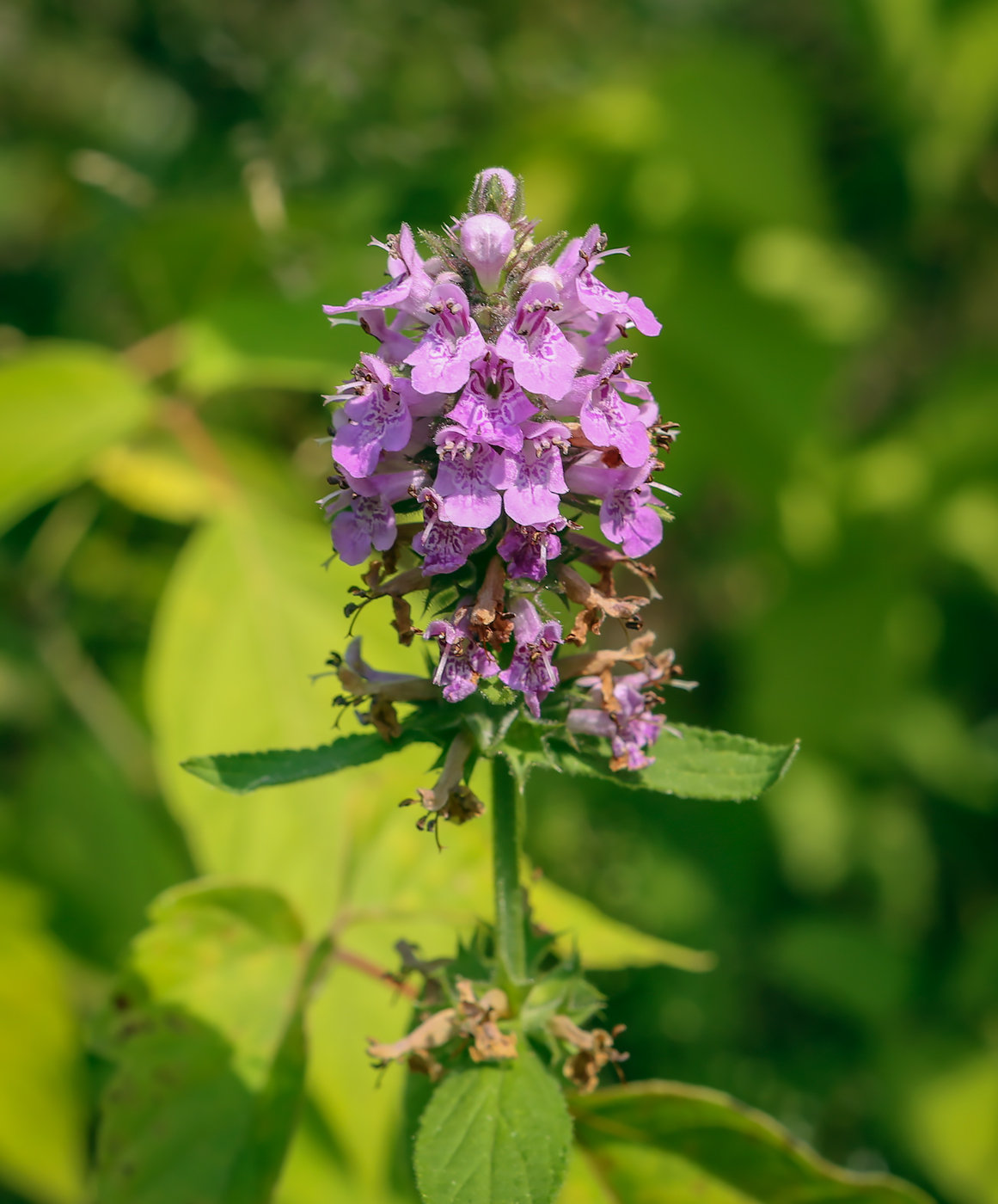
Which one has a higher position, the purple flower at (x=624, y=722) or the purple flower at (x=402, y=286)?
the purple flower at (x=402, y=286)

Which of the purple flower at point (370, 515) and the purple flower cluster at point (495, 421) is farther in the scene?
the purple flower at point (370, 515)

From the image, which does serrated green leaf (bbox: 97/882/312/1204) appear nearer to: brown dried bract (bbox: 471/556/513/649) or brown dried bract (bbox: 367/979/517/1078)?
brown dried bract (bbox: 367/979/517/1078)

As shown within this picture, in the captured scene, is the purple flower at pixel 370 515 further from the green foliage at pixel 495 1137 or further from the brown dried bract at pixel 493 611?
the green foliage at pixel 495 1137

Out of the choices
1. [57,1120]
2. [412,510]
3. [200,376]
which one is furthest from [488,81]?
[57,1120]

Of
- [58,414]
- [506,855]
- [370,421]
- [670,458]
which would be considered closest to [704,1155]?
[506,855]

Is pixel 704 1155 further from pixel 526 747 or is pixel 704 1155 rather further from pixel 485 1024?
pixel 526 747

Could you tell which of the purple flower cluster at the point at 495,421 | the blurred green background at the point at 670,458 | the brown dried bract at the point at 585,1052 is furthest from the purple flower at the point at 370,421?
the blurred green background at the point at 670,458
